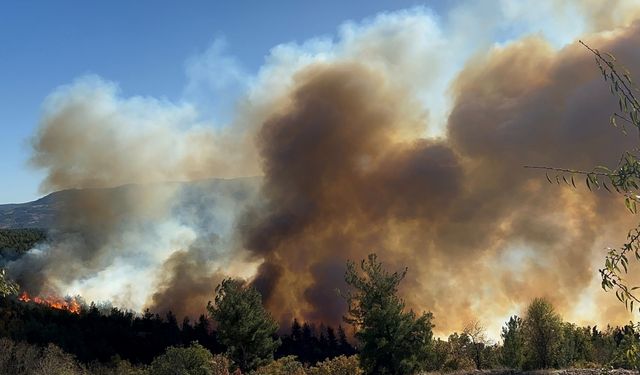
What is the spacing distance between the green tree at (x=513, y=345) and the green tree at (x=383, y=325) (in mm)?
13146

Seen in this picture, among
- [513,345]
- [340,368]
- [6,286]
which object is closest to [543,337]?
[513,345]

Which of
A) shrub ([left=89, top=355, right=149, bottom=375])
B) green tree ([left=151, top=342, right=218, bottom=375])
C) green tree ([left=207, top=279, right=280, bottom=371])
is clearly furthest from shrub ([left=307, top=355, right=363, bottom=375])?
green tree ([left=151, top=342, right=218, bottom=375])

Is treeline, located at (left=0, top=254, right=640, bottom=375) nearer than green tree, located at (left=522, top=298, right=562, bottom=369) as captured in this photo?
Yes

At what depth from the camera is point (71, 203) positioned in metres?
196

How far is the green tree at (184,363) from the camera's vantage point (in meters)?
41.4

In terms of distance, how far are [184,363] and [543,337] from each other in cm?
2833

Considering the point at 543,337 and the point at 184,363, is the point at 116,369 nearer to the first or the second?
the point at 184,363

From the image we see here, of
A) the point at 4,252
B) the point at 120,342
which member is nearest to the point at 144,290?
the point at 4,252

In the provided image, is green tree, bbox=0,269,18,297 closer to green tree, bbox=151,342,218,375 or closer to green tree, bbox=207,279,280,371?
green tree, bbox=207,279,280,371

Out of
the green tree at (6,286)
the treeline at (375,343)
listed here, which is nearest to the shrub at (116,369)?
the treeline at (375,343)

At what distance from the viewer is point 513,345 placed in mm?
47406

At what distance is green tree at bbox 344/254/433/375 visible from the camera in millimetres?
34906

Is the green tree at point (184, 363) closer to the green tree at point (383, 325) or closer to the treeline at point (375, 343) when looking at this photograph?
the treeline at point (375, 343)

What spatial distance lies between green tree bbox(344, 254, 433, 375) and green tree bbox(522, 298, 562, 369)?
9010mm
